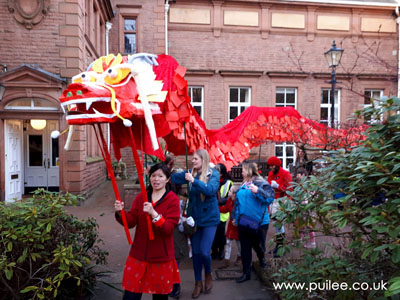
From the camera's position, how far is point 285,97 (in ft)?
47.8

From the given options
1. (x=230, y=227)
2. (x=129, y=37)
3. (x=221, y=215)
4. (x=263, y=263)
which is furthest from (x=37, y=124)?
(x=263, y=263)

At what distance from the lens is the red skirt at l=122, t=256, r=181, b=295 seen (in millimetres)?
2693

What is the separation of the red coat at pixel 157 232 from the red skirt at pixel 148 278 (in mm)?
59

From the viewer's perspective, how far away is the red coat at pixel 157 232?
274cm

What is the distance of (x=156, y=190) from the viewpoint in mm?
2936

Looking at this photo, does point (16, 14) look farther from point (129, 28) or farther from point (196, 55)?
point (196, 55)

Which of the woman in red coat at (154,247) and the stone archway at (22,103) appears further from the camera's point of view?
the stone archway at (22,103)

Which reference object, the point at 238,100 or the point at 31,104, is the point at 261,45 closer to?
the point at 238,100

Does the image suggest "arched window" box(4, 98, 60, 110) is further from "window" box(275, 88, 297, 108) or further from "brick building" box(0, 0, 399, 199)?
"window" box(275, 88, 297, 108)

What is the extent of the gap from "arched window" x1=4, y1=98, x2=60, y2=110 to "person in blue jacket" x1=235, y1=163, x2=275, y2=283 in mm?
7323

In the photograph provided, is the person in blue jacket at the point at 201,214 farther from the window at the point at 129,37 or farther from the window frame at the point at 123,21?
the window at the point at 129,37

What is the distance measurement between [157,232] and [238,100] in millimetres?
12235

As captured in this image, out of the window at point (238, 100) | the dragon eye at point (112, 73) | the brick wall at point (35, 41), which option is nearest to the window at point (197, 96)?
the window at point (238, 100)

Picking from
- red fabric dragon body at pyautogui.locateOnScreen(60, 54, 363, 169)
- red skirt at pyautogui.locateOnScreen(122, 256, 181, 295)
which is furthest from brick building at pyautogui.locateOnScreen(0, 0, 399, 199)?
red skirt at pyautogui.locateOnScreen(122, 256, 181, 295)
